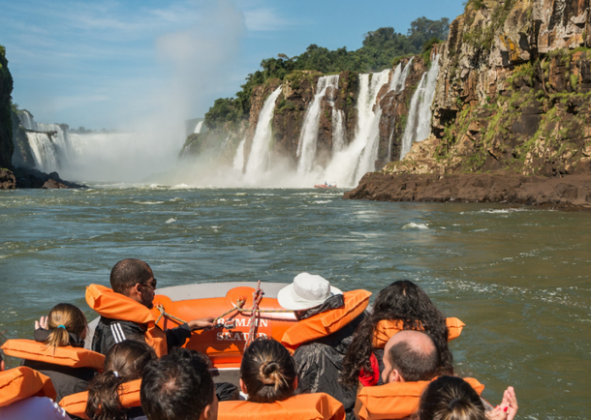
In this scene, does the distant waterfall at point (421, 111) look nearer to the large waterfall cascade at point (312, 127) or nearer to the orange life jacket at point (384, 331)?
the large waterfall cascade at point (312, 127)

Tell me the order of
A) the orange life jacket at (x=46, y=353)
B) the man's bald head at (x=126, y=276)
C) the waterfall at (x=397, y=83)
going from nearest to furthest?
the orange life jacket at (x=46, y=353) → the man's bald head at (x=126, y=276) → the waterfall at (x=397, y=83)

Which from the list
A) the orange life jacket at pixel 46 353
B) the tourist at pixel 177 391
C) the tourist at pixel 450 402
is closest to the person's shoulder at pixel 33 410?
the orange life jacket at pixel 46 353

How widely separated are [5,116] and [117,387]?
183ft

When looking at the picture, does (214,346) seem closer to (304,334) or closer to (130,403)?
(304,334)

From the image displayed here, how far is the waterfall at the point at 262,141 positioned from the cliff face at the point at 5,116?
21.7 m

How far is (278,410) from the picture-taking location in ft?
7.50

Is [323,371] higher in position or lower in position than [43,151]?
lower

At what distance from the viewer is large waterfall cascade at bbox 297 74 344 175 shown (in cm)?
4744

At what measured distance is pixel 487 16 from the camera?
98.3 ft

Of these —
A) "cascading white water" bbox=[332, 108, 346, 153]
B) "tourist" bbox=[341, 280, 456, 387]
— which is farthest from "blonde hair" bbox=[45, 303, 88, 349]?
"cascading white water" bbox=[332, 108, 346, 153]

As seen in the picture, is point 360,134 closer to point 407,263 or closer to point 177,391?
point 407,263

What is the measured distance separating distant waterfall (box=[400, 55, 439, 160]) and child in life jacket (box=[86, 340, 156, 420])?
35358 mm

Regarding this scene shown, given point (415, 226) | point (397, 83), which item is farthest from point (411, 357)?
point (397, 83)

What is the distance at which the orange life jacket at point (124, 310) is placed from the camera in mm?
3227
